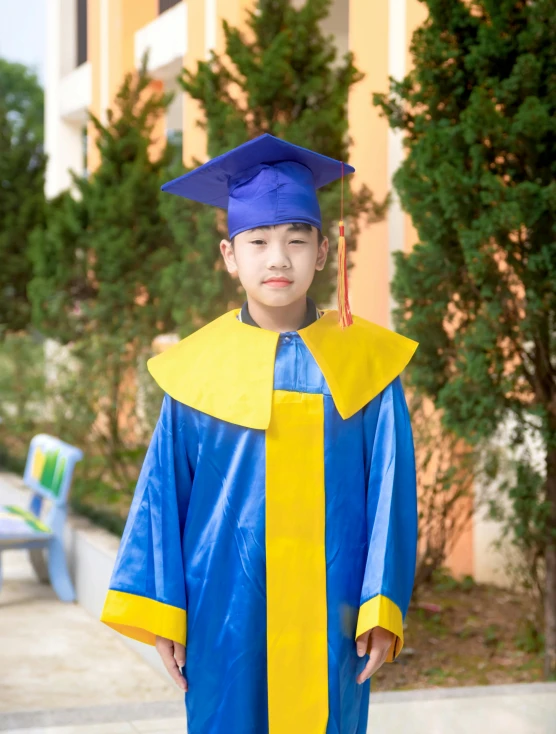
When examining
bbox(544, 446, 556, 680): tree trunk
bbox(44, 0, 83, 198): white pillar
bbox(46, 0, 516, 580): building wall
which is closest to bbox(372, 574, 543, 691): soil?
bbox(544, 446, 556, 680): tree trunk

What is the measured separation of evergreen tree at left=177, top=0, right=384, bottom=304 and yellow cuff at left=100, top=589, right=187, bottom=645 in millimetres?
3358

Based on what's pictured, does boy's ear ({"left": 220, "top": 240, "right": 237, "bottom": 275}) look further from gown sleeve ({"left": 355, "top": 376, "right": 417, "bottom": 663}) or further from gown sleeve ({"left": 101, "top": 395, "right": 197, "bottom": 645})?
gown sleeve ({"left": 355, "top": 376, "right": 417, "bottom": 663})

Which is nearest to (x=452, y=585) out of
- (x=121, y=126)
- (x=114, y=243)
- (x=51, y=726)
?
(x=51, y=726)

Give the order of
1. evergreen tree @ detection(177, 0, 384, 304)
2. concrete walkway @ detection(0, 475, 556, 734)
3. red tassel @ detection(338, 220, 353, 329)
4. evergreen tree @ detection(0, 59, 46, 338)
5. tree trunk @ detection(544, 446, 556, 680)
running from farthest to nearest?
evergreen tree @ detection(0, 59, 46, 338), evergreen tree @ detection(177, 0, 384, 304), tree trunk @ detection(544, 446, 556, 680), concrete walkway @ detection(0, 475, 556, 734), red tassel @ detection(338, 220, 353, 329)

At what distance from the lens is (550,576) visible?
447cm

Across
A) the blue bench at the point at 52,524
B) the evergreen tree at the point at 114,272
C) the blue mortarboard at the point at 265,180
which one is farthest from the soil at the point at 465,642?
the evergreen tree at the point at 114,272

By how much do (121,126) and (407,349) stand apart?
604cm

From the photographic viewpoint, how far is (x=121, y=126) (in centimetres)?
799

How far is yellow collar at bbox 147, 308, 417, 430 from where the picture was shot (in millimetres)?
2266

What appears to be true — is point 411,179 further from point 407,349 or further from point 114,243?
point 114,243

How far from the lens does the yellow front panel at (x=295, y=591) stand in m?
2.23

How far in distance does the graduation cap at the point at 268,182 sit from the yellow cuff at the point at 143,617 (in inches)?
30.2

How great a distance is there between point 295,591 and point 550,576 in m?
2.55

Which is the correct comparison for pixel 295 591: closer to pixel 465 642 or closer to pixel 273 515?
pixel 273 515
